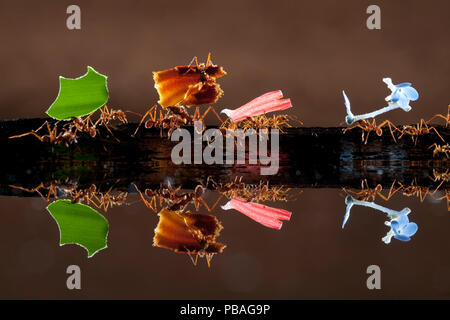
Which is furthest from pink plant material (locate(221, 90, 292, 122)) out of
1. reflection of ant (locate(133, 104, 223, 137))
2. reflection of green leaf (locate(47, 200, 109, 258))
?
reflection of green leaf (locate(47, 200, 109, 258))

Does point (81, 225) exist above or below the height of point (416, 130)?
below

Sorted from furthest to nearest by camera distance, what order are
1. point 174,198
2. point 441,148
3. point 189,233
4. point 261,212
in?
point 441,148, point 174,198, point 261,212, point 189,233

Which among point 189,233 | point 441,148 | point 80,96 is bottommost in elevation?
point 189,233

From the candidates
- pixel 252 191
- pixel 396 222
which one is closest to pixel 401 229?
pixel 396 222

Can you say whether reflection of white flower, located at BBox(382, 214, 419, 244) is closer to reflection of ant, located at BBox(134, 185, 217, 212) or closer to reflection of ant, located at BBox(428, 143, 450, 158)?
reflection of ant, located at BBox(134, 185, 217, 212)

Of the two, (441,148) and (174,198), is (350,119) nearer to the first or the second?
(441,148)

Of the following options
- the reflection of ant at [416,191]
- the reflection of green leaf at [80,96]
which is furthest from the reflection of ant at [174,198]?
the reflection of green leaf at [80,96]
